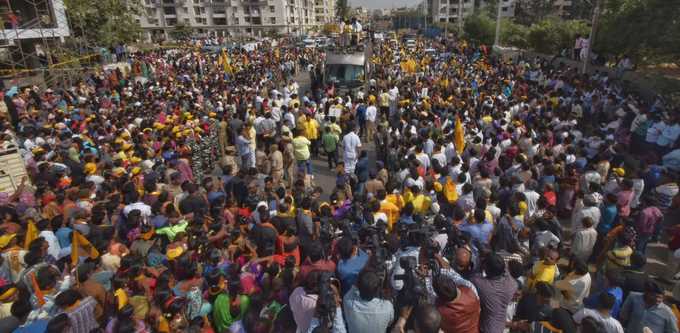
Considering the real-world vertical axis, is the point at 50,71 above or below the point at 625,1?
below

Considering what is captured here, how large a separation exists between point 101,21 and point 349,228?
30.5m

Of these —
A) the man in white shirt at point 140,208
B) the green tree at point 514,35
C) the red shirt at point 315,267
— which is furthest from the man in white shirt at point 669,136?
the green tree at point 514,35

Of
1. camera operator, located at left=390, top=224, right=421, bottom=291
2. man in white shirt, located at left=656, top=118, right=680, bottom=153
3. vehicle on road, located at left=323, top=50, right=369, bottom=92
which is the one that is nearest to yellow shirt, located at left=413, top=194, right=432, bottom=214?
camera operator, located at left=390, top=224, right=421, bottom=291

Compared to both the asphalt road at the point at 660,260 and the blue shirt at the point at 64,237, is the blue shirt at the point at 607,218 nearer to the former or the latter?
the asphalt road at the point at 660,260

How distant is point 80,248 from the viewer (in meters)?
4.98

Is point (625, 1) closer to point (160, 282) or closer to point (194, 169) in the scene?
point (194, 169)

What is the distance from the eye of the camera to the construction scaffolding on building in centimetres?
1945

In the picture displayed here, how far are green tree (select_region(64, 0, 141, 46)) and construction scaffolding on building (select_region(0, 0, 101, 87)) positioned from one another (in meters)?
1.27

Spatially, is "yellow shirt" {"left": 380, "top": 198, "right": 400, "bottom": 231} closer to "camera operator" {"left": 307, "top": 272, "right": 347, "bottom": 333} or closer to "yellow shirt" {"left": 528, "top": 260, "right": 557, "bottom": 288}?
"yellow shirt" {"left": 528, "top": 260, "right": 557, "bottom": 288}

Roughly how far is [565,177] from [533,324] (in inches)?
151

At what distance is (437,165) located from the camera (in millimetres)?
6660

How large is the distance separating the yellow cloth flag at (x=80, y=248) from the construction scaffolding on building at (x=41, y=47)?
57.2ft

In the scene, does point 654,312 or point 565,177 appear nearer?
point 654,312

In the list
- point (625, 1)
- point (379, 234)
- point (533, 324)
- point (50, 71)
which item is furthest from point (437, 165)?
point (50, 71)
